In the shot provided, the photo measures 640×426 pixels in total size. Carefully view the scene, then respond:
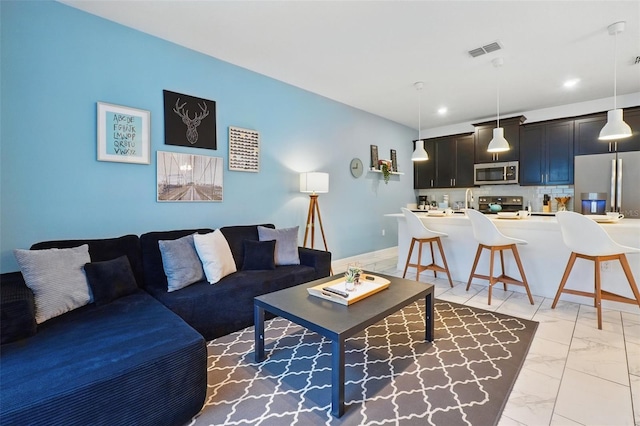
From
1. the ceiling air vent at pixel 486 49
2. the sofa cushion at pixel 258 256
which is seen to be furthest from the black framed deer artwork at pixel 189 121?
the ceiling air vent at pixel 486 49

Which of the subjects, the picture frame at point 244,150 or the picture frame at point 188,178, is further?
the picture frame at point 244,150

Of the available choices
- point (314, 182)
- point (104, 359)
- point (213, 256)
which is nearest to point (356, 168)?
point (314, 182)

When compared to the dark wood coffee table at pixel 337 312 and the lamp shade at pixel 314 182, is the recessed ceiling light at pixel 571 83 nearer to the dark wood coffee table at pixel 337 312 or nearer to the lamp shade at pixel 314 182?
the lamp shade at pixel 314 182

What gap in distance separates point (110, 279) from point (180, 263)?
51 centimetres

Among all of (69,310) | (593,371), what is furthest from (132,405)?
(593,371)

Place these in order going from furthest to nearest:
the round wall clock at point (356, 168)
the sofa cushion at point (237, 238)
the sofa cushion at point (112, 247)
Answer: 1. the round wall clock at point (356, 168)
2. the sofa cushion at point (237, 238)
3. the sofa cushion at point (112, 247)

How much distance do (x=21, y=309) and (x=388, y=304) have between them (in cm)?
212

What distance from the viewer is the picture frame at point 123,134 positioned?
2602 millimetres

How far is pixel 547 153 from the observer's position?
5.08 metres

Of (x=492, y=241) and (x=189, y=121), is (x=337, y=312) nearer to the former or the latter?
(x=492, y=241)

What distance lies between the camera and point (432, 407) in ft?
5.37

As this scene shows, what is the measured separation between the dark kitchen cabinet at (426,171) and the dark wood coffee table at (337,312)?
184 inches

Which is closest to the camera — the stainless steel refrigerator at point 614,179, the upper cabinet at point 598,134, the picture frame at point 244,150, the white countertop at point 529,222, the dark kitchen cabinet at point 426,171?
the white countertop at point 529,222

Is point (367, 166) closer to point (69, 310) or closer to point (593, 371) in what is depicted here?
point (593, 371)
